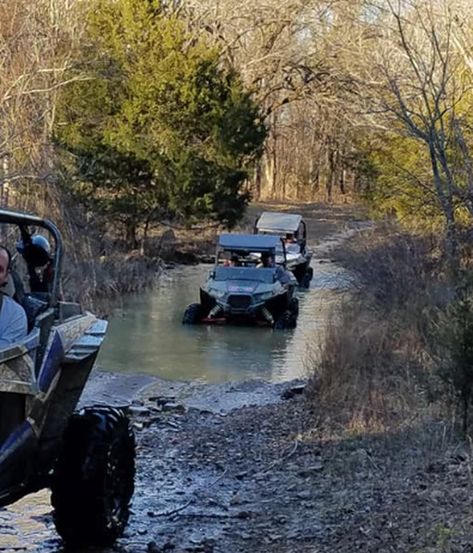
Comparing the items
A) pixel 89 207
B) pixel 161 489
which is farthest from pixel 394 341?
pixel 89 207

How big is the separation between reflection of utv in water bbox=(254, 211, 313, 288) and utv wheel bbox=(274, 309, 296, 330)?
4734 millimetres

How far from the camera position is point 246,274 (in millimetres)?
23641

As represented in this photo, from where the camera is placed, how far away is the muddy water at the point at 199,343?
17391mm

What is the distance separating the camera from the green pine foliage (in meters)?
31.4

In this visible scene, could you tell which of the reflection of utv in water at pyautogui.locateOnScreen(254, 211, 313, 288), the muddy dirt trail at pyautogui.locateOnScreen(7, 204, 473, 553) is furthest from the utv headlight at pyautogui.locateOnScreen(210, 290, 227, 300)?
the muddy dirt trail at pyautogui.locateOnScreen(7, 204, 473, 553)

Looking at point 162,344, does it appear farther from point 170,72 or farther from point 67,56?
point 170,72

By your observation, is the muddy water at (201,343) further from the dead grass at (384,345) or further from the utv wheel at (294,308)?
the dead grass at (384,345)

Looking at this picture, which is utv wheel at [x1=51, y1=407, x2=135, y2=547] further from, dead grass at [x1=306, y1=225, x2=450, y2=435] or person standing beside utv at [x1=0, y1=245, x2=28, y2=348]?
dead grass at [x1=306, y1=225, x2=450, y2=435]

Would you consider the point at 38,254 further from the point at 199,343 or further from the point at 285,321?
the point at 285,321

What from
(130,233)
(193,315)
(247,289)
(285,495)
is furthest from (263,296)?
(285,495)

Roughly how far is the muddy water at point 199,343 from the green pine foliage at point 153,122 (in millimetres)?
5458

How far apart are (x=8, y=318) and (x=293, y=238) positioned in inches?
1045

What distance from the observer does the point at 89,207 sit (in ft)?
103

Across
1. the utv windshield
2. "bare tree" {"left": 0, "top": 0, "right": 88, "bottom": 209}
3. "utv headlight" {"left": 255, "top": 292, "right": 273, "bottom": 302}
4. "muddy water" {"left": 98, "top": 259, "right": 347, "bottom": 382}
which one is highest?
"bare tree" {"left": 0, "top": 0, "right": 88, "bottom": 209}
